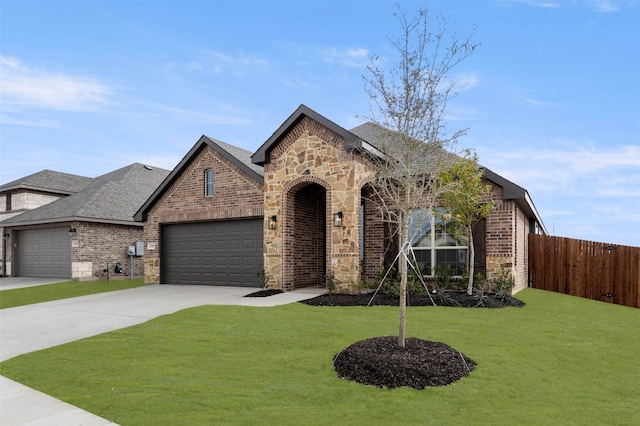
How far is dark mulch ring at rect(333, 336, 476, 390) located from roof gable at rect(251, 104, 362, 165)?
732 centimetres

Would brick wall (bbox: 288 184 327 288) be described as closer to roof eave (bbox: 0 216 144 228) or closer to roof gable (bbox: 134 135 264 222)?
roof gable (bbox: 134 135 264 222)

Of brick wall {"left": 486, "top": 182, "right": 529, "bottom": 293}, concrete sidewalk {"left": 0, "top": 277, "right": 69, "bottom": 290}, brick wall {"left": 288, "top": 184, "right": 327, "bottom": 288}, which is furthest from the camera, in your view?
concrete sidewalk {"left": 0, "top": 277, "right": 69, "bottom": 290}

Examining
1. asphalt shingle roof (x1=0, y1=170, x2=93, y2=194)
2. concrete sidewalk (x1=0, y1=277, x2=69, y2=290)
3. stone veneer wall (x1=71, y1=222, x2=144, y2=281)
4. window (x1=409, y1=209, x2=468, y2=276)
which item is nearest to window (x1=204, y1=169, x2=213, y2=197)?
stone veneer wall (x1=71, y1=222, x2=144, y2=281)

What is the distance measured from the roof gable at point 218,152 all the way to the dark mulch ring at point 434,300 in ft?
19.9

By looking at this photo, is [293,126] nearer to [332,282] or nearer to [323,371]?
[332,282]

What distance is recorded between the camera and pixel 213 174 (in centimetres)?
1733

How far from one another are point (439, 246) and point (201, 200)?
963 centimetres

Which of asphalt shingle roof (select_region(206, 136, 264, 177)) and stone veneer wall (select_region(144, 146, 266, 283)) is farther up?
asphalt shingle roof (select_region(206, 136, 264, 177))

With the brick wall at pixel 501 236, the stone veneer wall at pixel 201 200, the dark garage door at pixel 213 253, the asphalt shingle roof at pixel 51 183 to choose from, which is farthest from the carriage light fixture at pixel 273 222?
the asphalt shingle roof at pixel 51 183

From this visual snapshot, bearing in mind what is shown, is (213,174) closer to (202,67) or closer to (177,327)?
(202,67)

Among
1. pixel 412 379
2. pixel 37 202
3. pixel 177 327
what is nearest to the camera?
pixel 412 379

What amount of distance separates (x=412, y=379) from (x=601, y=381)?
2.59m

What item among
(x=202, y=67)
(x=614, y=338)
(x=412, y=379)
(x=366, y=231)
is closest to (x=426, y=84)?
Answer: (x=412, y=379)

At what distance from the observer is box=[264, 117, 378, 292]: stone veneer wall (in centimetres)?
1307
